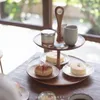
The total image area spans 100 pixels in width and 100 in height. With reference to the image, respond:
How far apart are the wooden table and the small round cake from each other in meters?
→ 0.05

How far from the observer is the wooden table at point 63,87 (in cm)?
97

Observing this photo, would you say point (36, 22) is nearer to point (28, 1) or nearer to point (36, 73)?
point (28, 1)

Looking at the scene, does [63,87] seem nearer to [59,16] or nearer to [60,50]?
[60,50]

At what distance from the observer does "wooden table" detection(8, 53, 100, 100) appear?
972mm

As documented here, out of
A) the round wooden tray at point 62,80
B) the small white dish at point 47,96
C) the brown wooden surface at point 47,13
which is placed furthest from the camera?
the brown wooden surface at point 47,13

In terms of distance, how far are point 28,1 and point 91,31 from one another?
584mm

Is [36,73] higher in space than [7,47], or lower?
higher

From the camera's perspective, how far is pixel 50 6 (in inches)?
63.5

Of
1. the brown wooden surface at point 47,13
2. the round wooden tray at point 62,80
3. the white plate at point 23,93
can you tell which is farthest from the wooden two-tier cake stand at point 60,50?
the brown wooden surface at point 47,13

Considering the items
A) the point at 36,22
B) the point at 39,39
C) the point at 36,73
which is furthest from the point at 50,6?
the point at 36,73

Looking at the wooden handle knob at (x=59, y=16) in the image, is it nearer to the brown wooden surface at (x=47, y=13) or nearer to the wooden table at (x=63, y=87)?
the wooden table at (x=63, y=87)

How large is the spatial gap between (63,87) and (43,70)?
5.2 inches

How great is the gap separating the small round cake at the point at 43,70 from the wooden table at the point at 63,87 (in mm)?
52

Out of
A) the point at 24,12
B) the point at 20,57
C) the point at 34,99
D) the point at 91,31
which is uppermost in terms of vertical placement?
the point at 24,12
